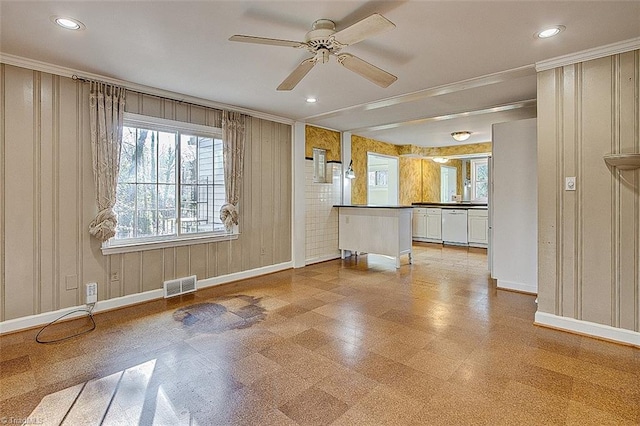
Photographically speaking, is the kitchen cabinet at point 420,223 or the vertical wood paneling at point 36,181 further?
the kitchen cabinet at point 420,223

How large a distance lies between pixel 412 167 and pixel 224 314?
700 centimetres

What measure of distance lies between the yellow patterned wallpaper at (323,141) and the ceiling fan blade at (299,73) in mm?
2813

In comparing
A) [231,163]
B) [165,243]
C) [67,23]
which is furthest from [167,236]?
[67,23]

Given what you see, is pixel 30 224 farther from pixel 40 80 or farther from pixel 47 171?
pixel 40 80

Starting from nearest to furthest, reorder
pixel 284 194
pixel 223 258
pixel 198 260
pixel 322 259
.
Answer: pixel 198 260 → pixel 223 258 → pixel 284 194 → pixel 322 259

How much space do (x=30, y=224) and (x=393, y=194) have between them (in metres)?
7.18

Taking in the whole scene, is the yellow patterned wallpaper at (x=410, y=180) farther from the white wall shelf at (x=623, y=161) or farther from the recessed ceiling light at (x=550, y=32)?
the recessed ceiling light at (x=550, y=32)

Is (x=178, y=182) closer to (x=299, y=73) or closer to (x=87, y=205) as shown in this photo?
(x=87, y=205)

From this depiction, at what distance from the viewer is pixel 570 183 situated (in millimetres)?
2977

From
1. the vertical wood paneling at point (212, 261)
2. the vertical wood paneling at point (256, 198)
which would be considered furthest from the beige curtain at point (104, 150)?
the vertical wood paneling at point (256, 198)

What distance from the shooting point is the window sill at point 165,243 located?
11.8ft

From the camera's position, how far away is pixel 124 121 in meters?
3.68

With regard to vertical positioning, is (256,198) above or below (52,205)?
above

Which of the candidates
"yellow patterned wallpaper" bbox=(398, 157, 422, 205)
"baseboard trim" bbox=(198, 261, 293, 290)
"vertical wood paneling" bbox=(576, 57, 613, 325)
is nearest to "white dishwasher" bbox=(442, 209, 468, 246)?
"yellow patterned wallpaper" bbox=(398, 157, 422, 205)
